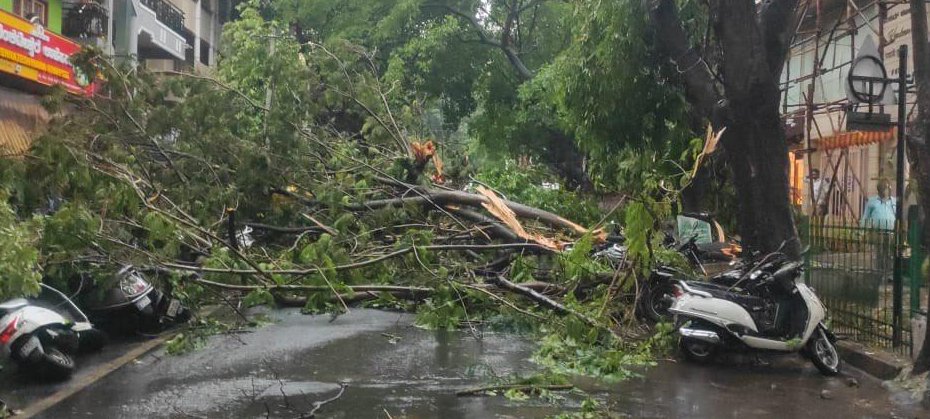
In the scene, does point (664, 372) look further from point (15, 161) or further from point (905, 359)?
point (15, 161)

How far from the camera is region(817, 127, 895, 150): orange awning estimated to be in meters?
18.0

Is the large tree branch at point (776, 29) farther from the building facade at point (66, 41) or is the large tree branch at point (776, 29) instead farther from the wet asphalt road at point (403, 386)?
the building facade at point (66, 41)

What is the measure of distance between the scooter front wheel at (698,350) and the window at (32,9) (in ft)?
57.6

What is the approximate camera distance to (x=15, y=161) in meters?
9.58

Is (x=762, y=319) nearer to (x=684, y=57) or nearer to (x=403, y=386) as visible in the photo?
(x=684, y=57)

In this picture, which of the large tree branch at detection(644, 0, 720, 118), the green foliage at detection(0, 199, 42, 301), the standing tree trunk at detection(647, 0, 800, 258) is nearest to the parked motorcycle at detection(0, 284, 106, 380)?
the green foliage at detection(0, 199, 42, 301)

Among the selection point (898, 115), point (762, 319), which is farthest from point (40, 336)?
point (898, 115)

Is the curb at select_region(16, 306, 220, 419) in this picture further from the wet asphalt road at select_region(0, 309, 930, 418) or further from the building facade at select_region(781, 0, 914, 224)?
the building facade at select_region(781, 0, 914, 224)

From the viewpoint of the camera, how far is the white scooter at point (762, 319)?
912 cm

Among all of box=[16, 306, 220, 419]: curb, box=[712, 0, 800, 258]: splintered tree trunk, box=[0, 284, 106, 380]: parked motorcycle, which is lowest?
box=[16, 306, 220, 419]: curb

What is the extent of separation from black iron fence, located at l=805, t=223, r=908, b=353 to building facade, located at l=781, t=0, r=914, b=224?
420 cm

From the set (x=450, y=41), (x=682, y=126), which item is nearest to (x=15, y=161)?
(x=682, y=126)

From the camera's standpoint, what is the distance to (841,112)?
1859cm

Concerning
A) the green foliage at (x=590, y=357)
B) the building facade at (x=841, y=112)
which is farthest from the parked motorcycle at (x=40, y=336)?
the building facade at (x=841, y=112)
